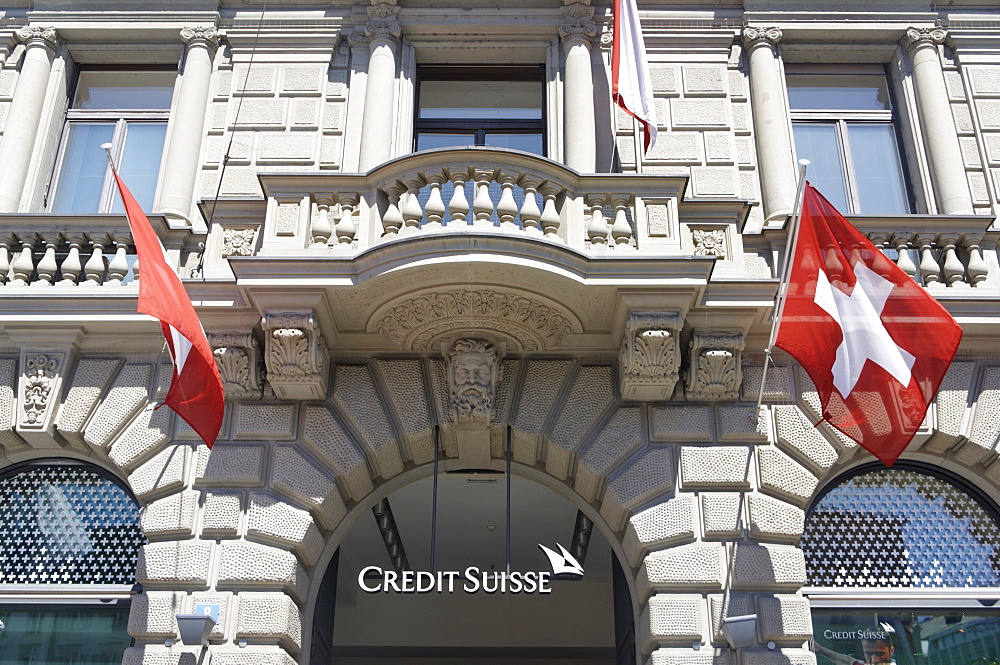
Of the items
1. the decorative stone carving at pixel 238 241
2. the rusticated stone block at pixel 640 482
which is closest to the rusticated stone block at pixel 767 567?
the rusticated stone block at pixel 640 482

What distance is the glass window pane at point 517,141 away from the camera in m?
12.0

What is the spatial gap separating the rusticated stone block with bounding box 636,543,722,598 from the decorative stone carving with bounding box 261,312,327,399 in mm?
3567

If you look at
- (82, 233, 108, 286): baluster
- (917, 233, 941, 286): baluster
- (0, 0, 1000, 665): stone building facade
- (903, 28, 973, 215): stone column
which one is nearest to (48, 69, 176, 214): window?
(0, 0, 1000, 665): stone building facade

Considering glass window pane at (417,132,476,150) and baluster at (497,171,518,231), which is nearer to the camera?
baluster at (497,171,518,231)

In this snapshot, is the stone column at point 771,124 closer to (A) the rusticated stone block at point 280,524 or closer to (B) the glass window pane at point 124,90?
(A) the rusticated stone block at point 280,524

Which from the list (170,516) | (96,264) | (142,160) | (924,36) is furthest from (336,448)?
(924,36)

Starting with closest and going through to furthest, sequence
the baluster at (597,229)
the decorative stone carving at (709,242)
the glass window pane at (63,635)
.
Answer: the glass window pane at (63,635)
the baluster at (597,229)
the decorative stone carving at (709,242)

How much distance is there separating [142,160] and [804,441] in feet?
26.9

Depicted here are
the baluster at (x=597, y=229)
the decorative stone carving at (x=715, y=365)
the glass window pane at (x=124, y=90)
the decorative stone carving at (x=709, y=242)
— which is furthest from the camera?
the glass window pane at (x=124, y=90)

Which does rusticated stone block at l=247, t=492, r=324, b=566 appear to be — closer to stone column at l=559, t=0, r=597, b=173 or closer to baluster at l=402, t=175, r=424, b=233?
baluster at l=402, t=175, r=424, b=233

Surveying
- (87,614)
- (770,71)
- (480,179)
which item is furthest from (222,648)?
(770,71)

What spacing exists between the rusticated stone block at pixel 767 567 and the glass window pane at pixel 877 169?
14.9 feet

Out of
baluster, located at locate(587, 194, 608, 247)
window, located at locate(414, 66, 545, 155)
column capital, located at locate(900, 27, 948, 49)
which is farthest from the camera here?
window, located at locate(414, 66, 545, 155)

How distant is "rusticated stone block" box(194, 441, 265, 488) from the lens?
9.30 meters
